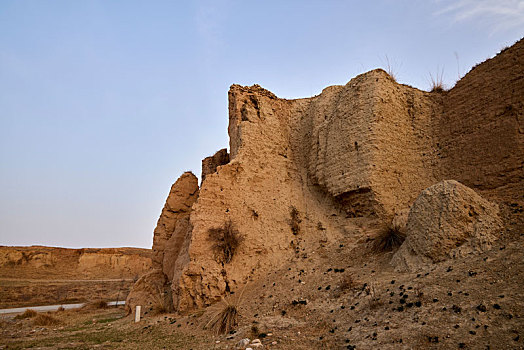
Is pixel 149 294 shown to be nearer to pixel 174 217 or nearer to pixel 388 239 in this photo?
pixel 174 217

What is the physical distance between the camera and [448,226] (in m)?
6.64

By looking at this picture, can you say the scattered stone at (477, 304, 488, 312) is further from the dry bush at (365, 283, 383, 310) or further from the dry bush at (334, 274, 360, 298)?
the dry bush at (334, 274, 360, 298)

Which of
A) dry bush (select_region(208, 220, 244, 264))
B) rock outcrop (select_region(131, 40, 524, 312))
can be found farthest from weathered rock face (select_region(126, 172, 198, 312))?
dry bush (select_region(208, 220, 244, 264))

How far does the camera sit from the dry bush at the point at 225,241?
32.9ft

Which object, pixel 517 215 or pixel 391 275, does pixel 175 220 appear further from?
pixel 517 215

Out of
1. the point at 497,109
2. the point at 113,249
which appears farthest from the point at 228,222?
the point at 113,249

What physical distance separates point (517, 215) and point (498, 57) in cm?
535

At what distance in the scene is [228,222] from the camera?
10.5 metres

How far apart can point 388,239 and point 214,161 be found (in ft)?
27.1

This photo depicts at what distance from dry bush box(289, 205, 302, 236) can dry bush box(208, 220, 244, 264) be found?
1.70 meters

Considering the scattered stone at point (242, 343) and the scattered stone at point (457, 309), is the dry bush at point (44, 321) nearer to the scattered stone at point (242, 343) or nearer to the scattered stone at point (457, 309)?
the scattered stone at point (242, 343)

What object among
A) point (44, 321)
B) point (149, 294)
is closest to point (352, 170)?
point (149, 294)

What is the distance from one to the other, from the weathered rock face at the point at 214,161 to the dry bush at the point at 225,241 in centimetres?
461

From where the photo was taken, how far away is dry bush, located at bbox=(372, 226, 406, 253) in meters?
8.21
